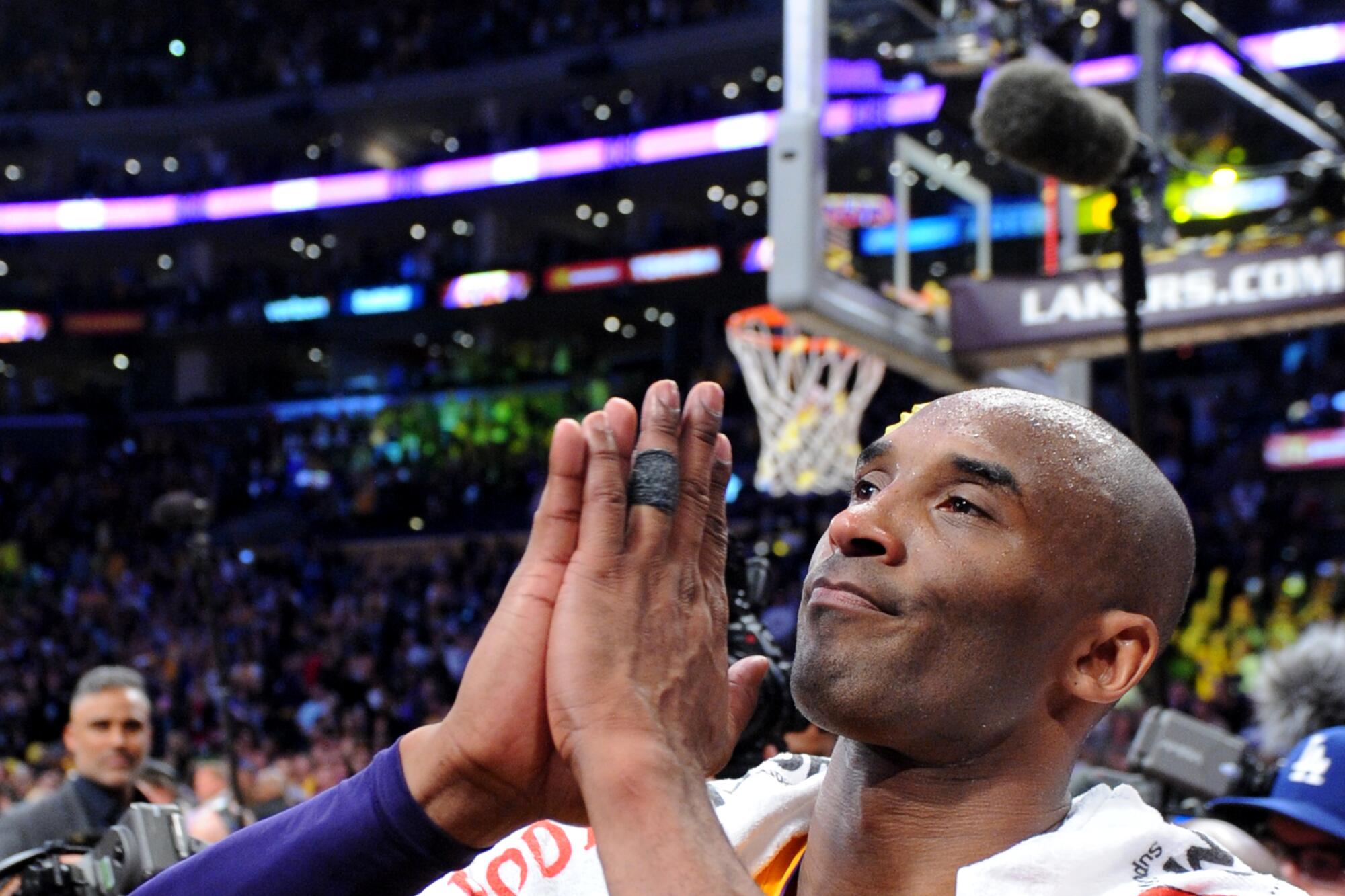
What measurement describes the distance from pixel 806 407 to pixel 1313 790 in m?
5.74

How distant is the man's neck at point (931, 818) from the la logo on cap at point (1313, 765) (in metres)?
1.21

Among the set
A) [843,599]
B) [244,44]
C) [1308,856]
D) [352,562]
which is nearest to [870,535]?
[843,599]

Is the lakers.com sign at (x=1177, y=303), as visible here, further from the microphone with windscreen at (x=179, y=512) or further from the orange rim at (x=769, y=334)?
the orange rim at (x=769, y=334)

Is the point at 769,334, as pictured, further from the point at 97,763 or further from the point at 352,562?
the point at 352,562

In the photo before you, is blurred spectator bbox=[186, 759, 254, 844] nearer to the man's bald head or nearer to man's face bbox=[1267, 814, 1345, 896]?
man's face bbox=[1267, 814, 1345, 896]

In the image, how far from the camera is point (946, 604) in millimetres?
1567

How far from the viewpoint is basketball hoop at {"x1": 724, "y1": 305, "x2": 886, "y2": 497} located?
317 inches

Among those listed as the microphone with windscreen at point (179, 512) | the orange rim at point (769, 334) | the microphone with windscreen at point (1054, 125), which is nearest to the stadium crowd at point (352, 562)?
the orange rim at point (769, 334)

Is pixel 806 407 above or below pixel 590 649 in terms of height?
above

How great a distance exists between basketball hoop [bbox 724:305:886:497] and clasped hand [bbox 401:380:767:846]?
6478mm

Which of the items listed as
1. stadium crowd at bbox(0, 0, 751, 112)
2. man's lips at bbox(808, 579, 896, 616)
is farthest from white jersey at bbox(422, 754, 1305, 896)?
stadium crowd at bbox(0, 0, 751, 112)

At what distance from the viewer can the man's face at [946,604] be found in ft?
5.07

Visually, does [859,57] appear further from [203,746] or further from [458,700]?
[203,746]

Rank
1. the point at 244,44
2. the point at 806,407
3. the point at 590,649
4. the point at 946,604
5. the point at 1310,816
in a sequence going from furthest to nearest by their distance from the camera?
the point at 244,44 < the point at 806,407 < the point at 1310,816 < the point at 946,604 < the point at 590,649
